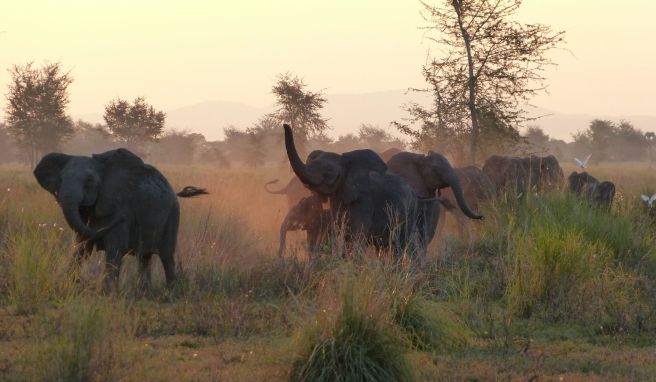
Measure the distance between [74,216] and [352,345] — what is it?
440cm

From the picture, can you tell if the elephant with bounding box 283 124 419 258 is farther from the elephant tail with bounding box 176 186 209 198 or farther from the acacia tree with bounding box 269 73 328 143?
the acacia tree with bounding box 269 73 328 143

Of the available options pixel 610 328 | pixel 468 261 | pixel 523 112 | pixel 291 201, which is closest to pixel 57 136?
pixel 523 112

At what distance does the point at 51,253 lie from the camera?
1102cm

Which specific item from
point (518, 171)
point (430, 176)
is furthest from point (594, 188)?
point (430, 176)

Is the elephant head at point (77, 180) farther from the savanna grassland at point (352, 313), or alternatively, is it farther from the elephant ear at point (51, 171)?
the savanna grassland at point (352, 313)

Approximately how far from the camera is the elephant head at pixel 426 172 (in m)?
15.5

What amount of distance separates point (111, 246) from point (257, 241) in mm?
5609

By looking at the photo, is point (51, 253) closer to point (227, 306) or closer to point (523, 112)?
point (227, 306)

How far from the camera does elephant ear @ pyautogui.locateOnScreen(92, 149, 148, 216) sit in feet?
36.8

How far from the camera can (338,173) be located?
43.7 ft

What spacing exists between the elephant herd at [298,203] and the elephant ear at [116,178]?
10 mm

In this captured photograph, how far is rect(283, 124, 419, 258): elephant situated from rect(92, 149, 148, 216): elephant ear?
85.5 inches

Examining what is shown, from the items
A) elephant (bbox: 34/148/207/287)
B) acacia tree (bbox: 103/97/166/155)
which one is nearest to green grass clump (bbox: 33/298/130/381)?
elephant (bbox: 34/148/207/287)

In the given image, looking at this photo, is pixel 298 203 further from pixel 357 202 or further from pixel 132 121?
pixel 132 121
